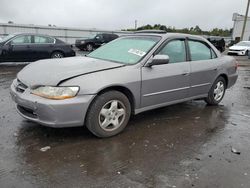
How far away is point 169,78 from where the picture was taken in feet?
16.0

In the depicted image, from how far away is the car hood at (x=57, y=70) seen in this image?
3.90 metres

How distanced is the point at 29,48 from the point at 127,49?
7.84 m

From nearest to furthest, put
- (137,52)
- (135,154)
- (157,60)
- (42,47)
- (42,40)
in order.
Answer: (135,154) → (157,60) → (137,52) → (42,47) → (42,40)

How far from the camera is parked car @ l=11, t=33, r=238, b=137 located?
382cm

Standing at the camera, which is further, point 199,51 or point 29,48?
point 29,48

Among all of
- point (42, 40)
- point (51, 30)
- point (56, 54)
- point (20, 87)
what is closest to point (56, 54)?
point (56, 54)

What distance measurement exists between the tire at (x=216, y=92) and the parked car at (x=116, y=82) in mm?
117

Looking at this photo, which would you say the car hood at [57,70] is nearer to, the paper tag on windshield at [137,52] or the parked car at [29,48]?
the paper tag on windshield at [137,52]

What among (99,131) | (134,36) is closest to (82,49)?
(134,36)

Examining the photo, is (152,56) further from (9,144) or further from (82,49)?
(82,49)

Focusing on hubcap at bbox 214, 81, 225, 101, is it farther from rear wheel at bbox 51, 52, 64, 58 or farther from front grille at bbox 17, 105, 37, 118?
rear wheel at bbox 51, 52, 64, 58

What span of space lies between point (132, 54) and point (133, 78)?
0.60 metres

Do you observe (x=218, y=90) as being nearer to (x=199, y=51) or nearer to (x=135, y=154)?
(x=199, y=51)

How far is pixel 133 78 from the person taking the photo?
4355 millimetres
